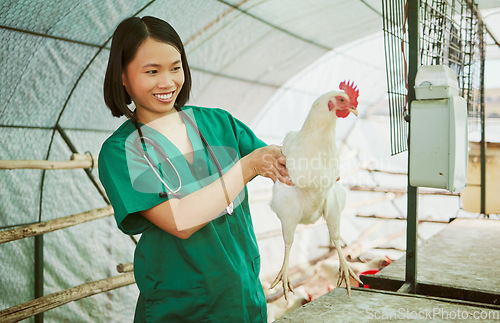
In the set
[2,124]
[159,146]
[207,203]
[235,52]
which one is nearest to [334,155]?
[207,203]

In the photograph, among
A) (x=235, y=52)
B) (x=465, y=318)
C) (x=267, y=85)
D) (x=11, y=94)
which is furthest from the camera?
(x=267, y=85)

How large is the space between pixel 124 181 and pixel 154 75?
0.31m

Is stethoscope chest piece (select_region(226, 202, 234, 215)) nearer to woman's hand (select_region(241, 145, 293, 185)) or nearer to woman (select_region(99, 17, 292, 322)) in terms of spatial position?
woman (select_region(99, 17, 292, 322))

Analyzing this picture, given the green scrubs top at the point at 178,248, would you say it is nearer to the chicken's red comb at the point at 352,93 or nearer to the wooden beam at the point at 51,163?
the chicken's red comb at the point at 352,93

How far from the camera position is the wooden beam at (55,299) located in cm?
220

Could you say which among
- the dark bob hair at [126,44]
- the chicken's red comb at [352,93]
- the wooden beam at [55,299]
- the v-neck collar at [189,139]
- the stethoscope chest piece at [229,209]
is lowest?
the wooden beam at [55,299]

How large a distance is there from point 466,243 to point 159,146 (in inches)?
79.6

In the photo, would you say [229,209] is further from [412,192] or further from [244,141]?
[412,192]

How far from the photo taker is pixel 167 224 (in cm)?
109

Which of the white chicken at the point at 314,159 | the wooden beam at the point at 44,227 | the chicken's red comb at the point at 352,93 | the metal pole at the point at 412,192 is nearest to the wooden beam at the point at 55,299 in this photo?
the wooden beam at the point at 44,227

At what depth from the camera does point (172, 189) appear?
1142mm

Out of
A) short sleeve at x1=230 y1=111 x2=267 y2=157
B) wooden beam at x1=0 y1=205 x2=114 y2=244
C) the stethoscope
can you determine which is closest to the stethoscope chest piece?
the stethoscope

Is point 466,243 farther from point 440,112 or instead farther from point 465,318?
point 440,112

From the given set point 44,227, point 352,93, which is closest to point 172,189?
point 352,93
